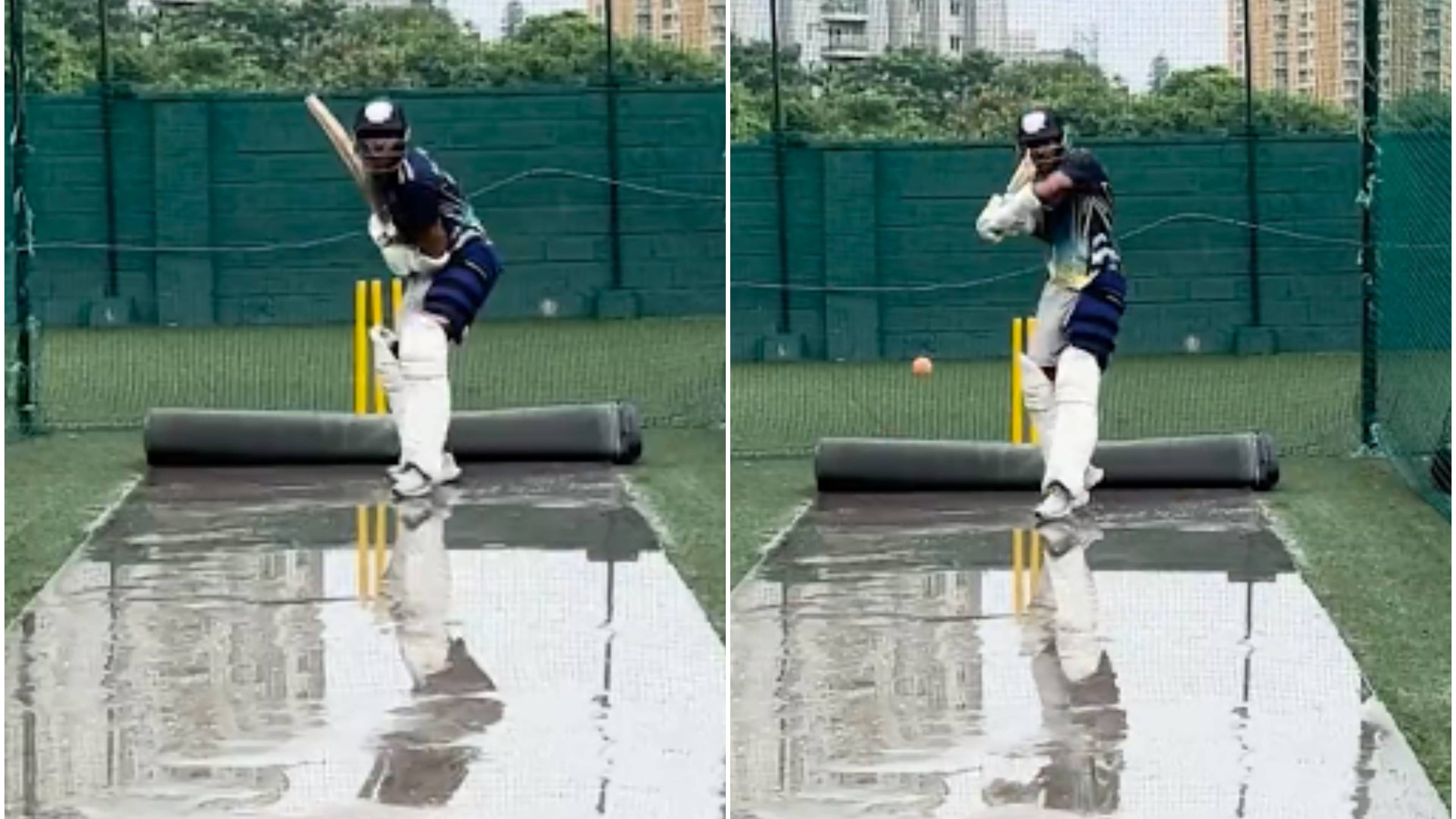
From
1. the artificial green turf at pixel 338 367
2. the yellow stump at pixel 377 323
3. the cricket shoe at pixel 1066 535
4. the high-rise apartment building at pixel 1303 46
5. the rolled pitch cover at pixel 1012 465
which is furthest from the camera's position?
the high-rise apartment building at pixel 1303 46

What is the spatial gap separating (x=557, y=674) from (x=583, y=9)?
28.7 ft

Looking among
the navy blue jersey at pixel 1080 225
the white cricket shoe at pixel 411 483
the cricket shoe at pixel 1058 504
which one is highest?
the navy blue jersey at pixel 1080 225

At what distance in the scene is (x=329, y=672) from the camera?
22.6ft

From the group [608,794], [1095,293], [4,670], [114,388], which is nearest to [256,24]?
[114,388]

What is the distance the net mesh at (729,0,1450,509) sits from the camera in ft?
46.6

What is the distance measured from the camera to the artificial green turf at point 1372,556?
272 inches

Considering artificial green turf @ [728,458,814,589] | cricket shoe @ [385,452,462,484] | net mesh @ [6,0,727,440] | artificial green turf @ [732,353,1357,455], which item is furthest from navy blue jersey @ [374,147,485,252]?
net mesh @ [6,0,727,440]

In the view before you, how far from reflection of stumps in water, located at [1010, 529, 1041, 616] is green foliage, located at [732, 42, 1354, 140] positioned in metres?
5.52

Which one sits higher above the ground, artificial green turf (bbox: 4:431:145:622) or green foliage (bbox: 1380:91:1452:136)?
green foliage (bbox: 1380:91:1452:136)

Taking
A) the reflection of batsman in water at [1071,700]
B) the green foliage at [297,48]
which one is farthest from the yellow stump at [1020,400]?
the green foliage at [297,48]

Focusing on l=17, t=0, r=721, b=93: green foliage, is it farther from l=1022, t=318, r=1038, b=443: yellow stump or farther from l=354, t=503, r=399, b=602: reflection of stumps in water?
l=354, t=503, r=399, b=602: reflection of stumps in water

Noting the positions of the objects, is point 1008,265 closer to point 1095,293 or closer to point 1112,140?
point 1112,140

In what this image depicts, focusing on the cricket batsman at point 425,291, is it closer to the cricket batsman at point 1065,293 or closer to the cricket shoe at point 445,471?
the cricket shoe at point 445,471

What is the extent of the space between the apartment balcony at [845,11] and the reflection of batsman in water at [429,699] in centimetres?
712
